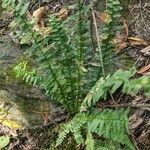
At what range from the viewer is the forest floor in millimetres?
3311

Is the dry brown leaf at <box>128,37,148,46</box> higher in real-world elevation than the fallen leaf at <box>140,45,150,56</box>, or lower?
higher

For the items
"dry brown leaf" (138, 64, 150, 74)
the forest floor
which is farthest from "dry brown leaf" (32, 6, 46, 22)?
"dry brown leaf" (138, 64, 150, 74)

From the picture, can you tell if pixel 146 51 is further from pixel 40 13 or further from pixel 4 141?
pixel 4 141

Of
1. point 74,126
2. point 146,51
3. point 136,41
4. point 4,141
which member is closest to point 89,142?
point 74,126

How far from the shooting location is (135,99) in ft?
11.4

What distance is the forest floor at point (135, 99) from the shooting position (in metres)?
3.31

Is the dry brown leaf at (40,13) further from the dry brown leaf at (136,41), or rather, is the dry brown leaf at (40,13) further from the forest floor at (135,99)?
the dry brown leaf at (136,41)

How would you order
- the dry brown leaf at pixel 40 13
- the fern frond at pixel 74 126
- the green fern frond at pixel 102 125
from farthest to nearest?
the dry brown leaf at pixel 40 13 → the fern frond at pixel 74 126 → the green fern frond at pixel 102 125

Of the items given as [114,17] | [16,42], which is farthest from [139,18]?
[16,42]

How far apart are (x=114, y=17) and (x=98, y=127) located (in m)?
0.81

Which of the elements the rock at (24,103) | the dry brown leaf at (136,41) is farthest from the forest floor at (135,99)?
the rock at (24,103)

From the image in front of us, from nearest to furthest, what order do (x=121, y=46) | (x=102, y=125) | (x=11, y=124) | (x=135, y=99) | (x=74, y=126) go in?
(x=102, y=125) → (x=74, y=126) → (x=135, y=99) → (x=11, y=124) → (x=121, y=46)

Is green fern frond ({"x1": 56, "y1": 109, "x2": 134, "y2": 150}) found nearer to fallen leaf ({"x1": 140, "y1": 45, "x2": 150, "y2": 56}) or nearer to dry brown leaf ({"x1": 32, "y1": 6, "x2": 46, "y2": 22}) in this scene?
fallen leaf ({"x1": 140, "y1": 45, "x2": 150, "y2": 56})

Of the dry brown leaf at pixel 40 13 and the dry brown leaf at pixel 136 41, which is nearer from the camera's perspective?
the dry brown leaf at pixel 136 41
